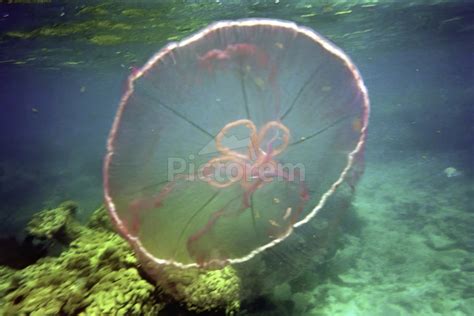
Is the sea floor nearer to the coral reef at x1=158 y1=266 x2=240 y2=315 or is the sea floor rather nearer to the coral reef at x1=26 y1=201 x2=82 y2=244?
the coral reef at x1=158 y1=266 x2=240 y2=315

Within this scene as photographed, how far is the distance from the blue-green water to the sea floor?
1.3 inches

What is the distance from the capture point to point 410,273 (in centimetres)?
807

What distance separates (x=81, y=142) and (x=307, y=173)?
100 ft

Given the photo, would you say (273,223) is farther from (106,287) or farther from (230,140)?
(106,287)

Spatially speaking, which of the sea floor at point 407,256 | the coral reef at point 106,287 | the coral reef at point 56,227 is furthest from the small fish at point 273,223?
the coral reef at point 56,227

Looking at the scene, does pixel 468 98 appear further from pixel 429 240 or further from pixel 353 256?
pixel 353 256

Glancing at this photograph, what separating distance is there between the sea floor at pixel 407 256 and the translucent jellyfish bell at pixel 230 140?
4.06m

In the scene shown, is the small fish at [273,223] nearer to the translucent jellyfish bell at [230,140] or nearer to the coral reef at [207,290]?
the translucent jellyfish bell at [230,140]

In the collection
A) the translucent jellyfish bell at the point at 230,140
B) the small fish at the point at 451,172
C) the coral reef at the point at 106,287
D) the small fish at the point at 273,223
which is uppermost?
the translucent jellyfish bell at the point at 230,140

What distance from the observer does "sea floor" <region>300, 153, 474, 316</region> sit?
6.93 metres

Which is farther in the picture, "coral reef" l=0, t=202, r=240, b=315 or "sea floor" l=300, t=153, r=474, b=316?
"sea floor" l=300, t=153, r=474, b=316

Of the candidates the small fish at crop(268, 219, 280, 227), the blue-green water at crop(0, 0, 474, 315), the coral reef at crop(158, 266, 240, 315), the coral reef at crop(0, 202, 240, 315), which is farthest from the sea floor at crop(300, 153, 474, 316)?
the small fish at crop(268, 219, 280, 227)

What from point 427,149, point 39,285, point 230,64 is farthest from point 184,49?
point 427,149

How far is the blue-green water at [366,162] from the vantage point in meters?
7.42
